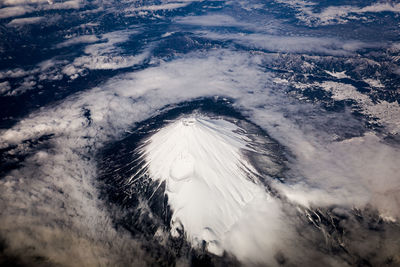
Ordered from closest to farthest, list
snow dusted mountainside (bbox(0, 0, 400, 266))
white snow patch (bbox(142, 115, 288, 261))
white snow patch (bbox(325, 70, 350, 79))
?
snow dusted mountainside (bbox(0, 0, 400, 266)) → white snow patch (bbox(142, 115, 288, 261)) → white snow patch (bbox(325, 70, 350, 79))

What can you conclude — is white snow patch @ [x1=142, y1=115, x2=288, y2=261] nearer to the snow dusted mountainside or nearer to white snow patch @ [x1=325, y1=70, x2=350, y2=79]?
the snow dusted mountainside

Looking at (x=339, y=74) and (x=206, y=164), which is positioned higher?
(x=206, y=164)

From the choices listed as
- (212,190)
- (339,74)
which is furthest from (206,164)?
(339,74)

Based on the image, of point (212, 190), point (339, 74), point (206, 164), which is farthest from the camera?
point (339, 74)

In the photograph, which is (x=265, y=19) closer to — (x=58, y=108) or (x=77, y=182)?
(x=58, y=108)

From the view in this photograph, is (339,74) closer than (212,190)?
No

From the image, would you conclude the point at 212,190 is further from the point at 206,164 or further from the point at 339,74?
the point at 339,74

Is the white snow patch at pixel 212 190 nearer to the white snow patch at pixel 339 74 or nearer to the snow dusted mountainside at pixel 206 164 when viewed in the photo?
the snow dusted mountainside at pixel 206 164

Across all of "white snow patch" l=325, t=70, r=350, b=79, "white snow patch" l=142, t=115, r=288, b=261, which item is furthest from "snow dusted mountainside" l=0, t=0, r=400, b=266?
"white snow patch" l=325, t=70, r=350, b=79

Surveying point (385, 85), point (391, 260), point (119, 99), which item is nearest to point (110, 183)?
point (391, 260)
